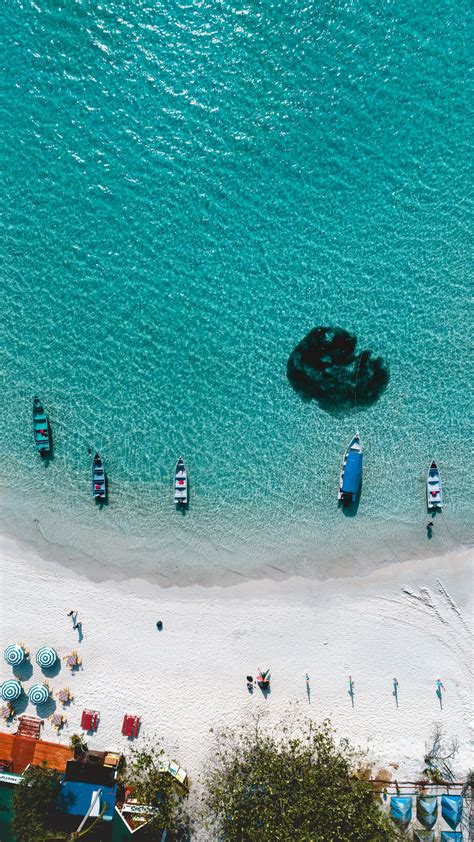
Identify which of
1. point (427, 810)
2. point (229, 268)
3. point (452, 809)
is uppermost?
point (229, 268)

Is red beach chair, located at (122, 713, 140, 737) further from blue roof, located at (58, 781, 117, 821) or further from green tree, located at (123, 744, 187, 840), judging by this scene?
blue roof, located at (58, 781, 117, 821)

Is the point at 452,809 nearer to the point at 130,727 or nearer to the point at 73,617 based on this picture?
the point at 130,727

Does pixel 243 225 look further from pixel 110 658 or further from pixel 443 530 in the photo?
pixel 110 658

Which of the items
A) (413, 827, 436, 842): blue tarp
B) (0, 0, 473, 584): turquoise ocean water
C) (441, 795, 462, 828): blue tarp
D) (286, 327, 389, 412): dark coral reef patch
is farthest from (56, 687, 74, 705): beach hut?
(286, 327, 389, 412): dark coral reef patch

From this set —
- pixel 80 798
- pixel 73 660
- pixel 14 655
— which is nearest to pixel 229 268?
pixel 73 660

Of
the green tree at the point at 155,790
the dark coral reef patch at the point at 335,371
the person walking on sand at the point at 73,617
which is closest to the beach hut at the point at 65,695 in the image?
the person walking on sand at the point at 73,617

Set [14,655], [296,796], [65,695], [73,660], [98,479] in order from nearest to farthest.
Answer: [296,796] → [14,655] → [65,695] → [73,660] → [98,479]

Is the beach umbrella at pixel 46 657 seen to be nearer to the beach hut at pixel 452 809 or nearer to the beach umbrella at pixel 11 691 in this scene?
the beach umbrella at pixel 11 691
